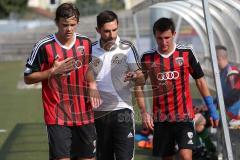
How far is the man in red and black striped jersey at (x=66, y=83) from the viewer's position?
17.5 feet

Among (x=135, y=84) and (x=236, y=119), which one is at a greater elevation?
(x=135, y=84)

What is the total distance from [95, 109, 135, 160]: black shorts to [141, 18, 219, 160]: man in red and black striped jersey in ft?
0.89

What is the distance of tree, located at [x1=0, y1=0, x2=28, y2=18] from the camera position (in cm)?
4694

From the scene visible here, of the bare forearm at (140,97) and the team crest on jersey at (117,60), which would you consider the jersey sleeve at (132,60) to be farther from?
the bare forearm at (140,97)

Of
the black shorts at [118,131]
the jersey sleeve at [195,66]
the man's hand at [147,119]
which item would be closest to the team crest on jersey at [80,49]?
the black shorts at [118,131]

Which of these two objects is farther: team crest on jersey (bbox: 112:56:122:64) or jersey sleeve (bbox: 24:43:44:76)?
team crest on jersey (bbox: 112:56:122:64)

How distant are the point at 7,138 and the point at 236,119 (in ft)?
14.1

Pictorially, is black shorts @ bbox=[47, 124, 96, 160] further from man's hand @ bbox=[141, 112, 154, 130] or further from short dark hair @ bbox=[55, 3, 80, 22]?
Result: short dark hair @ bbox=[55, 3, 80, 22]

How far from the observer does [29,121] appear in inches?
456

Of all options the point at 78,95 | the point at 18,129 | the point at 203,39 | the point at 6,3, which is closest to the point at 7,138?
the point at 18,129

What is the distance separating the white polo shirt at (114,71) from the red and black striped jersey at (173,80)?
269 mm

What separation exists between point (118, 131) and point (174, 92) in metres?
0.74

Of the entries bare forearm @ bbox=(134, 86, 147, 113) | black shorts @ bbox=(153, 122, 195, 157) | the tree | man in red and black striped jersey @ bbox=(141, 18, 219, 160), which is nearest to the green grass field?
black shorts @ bbox=(153, 122, 195, 157)

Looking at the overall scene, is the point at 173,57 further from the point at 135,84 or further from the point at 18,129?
the point at 18,129
